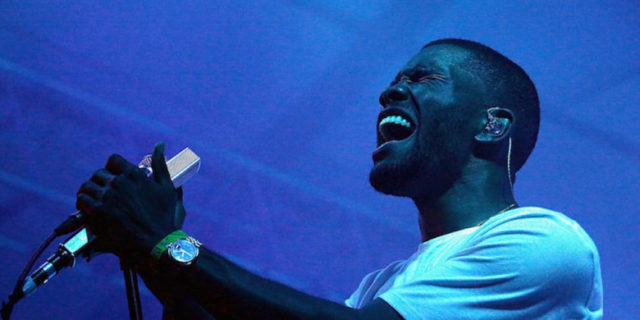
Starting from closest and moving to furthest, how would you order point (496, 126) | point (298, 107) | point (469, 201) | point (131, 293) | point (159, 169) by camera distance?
point (159, 169)
point (131, 293)
point (469, 201)
point (496, 126)
point (298, 107)

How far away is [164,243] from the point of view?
94 cm

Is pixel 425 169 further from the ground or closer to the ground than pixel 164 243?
further from the ground

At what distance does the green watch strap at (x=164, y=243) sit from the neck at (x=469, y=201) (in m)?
0.81

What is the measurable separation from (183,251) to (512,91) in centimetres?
122

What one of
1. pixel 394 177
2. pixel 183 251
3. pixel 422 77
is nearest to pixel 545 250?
pixel 394 177

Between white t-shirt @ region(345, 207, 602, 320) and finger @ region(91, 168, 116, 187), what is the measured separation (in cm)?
52

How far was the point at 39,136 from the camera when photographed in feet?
7.56

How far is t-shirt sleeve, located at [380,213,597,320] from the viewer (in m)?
1.07

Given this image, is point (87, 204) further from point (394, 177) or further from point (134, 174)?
point (394, 177)

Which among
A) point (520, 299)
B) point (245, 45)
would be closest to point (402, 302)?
point (520, 299)

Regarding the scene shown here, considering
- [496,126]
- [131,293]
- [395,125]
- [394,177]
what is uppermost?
[496,126]

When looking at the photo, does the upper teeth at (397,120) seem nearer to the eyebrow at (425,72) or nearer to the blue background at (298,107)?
the eyebrow at (425,72)

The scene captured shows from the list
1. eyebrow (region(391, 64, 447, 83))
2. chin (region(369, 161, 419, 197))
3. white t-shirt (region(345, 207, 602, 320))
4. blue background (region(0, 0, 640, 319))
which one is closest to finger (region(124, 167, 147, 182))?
white t-shirt (region(345, 207, 602, 320))

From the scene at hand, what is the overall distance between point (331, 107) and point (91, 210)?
1.81m
